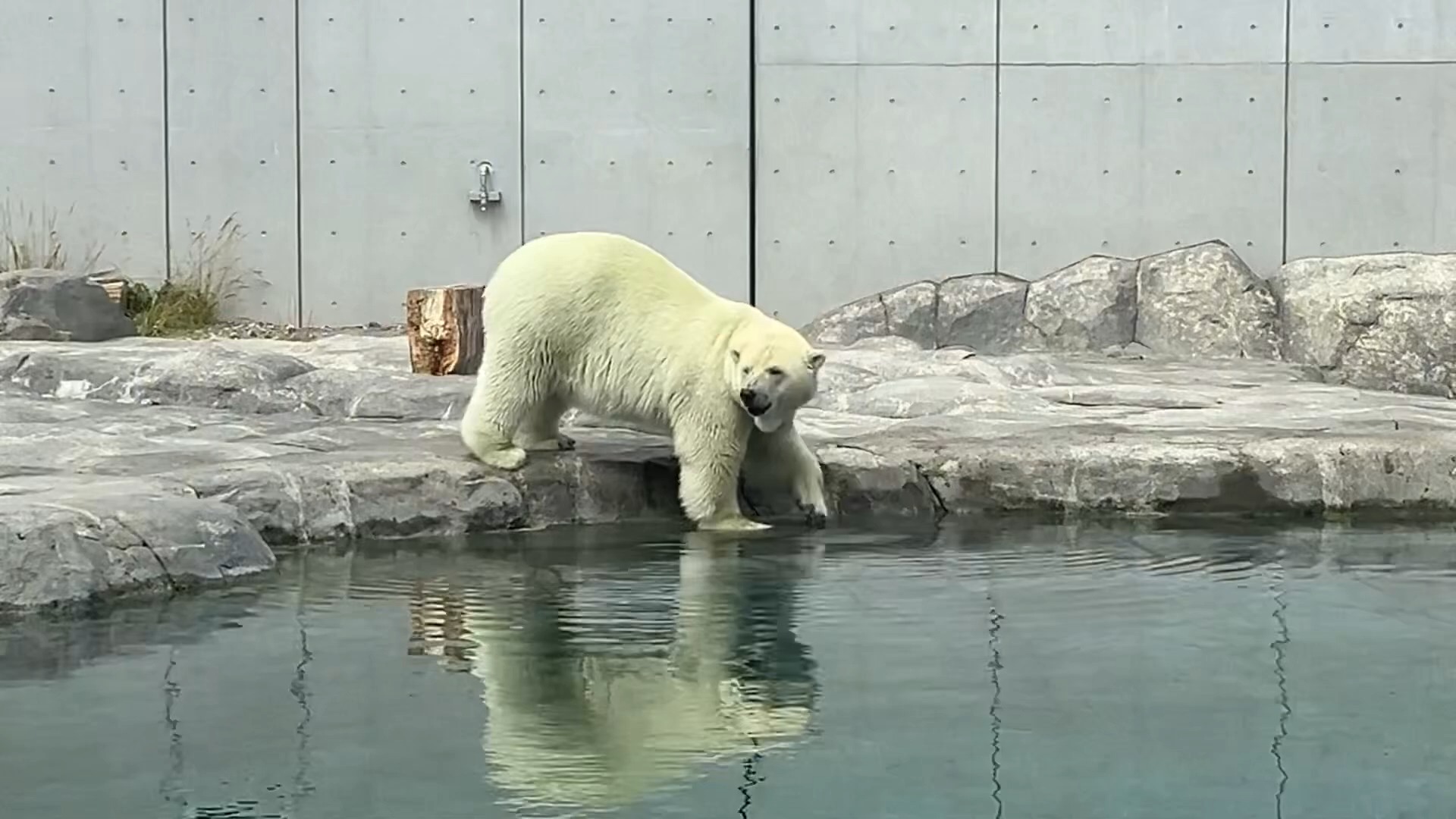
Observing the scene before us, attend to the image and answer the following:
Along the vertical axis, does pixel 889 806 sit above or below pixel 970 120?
below

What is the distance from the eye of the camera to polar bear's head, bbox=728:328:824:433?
542cm

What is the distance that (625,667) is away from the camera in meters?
3.90

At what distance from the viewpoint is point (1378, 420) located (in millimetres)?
6648

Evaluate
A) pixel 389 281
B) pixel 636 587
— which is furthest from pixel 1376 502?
pixel 389 281

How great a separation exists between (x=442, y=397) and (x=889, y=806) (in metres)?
4.53

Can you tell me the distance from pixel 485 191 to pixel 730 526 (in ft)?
17.0

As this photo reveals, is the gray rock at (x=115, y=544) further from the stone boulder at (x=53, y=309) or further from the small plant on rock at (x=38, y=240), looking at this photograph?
the small plant on rock at (x=38, y=240)

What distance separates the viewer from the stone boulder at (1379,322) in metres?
9.33

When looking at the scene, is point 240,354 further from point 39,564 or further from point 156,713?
point 156,713

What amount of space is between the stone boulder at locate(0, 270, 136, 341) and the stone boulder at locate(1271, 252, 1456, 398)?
6.25 meters

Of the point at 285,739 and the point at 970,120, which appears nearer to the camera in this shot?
the point at 285,739

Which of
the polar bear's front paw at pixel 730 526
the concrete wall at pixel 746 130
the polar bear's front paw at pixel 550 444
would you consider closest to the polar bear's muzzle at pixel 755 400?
the polar bear's front paw at pixel 730 526

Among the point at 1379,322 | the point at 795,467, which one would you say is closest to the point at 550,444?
the point at 795,467

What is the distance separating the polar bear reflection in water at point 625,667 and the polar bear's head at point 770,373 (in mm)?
472
